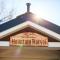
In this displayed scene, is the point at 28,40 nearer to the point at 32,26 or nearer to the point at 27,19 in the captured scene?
the point at 32,26

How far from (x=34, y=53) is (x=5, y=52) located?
1.30 m

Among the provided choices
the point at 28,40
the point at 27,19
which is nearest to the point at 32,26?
the point at 27,19

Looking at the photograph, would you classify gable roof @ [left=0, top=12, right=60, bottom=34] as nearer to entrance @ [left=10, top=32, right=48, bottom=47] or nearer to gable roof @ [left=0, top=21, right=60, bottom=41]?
gable roof @ [left=0, top=21, right=60, bottom=41]

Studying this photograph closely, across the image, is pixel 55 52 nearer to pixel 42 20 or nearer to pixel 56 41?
pixel 56 41

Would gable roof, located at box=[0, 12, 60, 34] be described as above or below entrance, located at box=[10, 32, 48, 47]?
above

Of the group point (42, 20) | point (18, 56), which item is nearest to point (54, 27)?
point (42, 20)

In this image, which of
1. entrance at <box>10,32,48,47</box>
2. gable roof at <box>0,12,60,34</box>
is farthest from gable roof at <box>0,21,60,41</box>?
entrance at <box>10,32,48,47</box>

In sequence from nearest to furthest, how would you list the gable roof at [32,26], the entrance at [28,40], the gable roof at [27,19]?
the entrance at [28,40] < the gable roof at [32,26] < the gable roof at [27,19]

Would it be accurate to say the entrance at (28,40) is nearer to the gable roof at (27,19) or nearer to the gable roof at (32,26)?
the gable roof at (32,26)

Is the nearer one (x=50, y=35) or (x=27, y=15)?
(x=50, y=35)

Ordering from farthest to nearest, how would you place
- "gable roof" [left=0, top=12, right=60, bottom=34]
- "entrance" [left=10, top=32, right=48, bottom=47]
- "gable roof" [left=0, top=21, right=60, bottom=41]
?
"gable roof" [left=0, top=12, right=60, bottom=34], "gable roof" [left=0, top=21, right=60, bottom=41], "entrance" [left=10, top=32, right=48, bottom=47]

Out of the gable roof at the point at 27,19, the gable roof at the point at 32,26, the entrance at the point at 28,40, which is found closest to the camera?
the entrance at the point at 28,40

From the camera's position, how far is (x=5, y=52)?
10.5 meters

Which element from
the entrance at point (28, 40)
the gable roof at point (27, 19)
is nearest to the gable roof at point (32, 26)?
the gable roof at point (27, 19)
